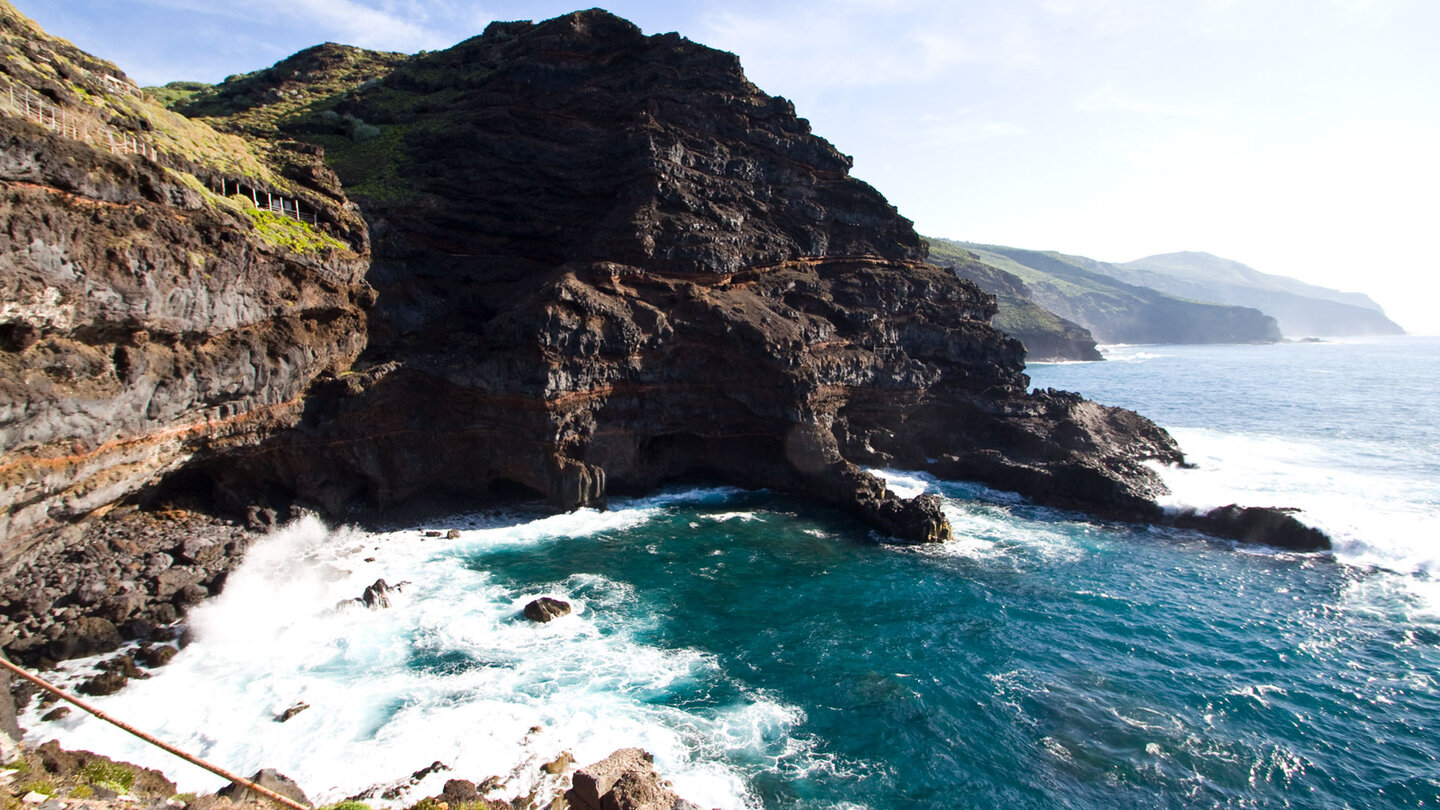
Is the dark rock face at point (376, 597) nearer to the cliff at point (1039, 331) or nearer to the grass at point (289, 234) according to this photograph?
the grass at point (289, 234)

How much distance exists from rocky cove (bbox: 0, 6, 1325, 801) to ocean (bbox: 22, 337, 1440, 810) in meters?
3.02

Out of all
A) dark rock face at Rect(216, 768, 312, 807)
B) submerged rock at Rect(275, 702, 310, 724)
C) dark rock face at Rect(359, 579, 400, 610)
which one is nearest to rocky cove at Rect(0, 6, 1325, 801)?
dark rock face at Rect(359, 579, 400, 610)

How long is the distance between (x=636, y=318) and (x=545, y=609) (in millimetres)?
19825

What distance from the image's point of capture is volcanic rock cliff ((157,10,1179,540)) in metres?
37.0

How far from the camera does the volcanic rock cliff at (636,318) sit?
1458 inches

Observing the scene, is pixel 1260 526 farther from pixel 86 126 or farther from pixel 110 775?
pixel 86 126

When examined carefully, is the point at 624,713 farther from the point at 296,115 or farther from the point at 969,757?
the point at 296,115

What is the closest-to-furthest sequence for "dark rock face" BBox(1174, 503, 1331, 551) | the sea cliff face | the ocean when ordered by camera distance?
the ocean → the sea cliff face → "dark rock face" BBox(1174, 503, 1331, 551)

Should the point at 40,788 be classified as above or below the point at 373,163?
below

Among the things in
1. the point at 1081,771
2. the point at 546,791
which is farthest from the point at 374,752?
the point at 1081,771

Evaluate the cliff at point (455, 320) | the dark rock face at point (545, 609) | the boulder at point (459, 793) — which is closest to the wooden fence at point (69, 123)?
the cliff at point (455, 320)

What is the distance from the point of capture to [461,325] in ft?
139

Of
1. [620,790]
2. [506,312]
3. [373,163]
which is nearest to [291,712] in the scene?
[620,790]

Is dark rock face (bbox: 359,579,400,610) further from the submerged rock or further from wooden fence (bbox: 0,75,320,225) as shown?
wooden fence (bbox: 0,75,320,225)
